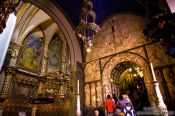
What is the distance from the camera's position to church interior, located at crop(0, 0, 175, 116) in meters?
4.56

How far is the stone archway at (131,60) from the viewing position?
6291 millimetres

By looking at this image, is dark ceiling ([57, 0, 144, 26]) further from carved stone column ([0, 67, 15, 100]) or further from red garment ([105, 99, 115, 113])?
carved stone column ([0, 67, 15, 100])

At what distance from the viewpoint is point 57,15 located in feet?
27.3

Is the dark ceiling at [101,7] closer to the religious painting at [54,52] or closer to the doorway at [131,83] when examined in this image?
the doorway at [131,83]

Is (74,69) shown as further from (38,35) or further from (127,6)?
(38,35)

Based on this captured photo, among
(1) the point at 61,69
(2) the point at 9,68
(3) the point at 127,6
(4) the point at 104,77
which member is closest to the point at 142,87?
(4) the point at 104,77

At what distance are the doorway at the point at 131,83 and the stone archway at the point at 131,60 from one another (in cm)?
24

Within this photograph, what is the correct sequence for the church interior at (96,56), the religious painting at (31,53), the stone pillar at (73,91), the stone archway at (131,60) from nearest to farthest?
1. the church interior at (96,56)
2. the stone archway at (131,60)
3. the stone pillar at (73,91)
4. the religious painting at (31,53)

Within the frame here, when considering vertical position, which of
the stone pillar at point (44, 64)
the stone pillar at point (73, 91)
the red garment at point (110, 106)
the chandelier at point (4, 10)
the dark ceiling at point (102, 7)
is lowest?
the red garment at point (110, 106)

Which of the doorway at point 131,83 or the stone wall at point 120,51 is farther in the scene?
the doorway at point 131,83

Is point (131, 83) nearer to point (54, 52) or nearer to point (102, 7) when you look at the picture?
point (102, 7)

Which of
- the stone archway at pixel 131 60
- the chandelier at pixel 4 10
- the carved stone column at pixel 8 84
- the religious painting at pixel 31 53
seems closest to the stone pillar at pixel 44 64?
the religious painting at pixel 31 53

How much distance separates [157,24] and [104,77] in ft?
15.0

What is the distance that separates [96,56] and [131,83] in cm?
376
